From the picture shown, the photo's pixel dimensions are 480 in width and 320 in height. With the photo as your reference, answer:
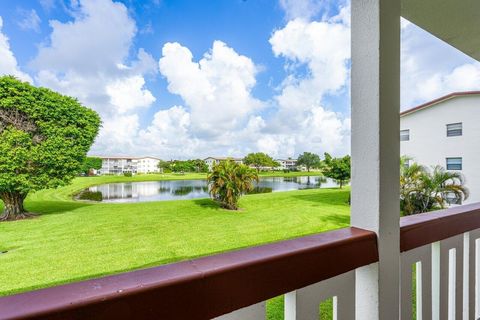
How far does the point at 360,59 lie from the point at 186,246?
305cm

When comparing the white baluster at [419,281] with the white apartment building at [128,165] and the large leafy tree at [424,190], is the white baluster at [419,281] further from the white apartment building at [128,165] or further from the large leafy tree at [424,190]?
the large leafy tree at [424,190]

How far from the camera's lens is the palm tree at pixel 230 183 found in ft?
21.2

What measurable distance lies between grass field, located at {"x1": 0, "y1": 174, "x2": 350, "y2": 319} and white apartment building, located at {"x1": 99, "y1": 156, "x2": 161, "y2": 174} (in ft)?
0.22

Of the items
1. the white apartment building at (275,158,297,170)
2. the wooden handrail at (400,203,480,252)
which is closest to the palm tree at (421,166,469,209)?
the white apartment building at (275,158,297,170)

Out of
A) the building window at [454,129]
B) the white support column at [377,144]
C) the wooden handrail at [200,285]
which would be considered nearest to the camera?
the wooden handrail at [200,285]

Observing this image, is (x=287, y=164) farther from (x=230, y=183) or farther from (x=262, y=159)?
(x=230, y=183)

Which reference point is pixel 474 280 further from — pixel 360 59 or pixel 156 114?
pixel 156 114

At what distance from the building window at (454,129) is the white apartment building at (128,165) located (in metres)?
9.07

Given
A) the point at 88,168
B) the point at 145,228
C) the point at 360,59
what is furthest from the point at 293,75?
the point at 145,228

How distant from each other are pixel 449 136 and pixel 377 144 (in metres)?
9.52

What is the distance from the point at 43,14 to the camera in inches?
60.2

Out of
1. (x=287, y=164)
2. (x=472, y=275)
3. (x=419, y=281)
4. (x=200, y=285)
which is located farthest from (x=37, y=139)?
(x=472, y=275)

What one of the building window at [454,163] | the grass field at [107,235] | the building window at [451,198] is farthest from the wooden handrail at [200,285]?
the building window at [454,163]

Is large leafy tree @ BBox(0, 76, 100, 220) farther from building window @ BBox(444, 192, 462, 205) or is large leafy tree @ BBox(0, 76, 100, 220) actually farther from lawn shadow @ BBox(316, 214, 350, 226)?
building window @ BBox(444, 192, 462, 205)
